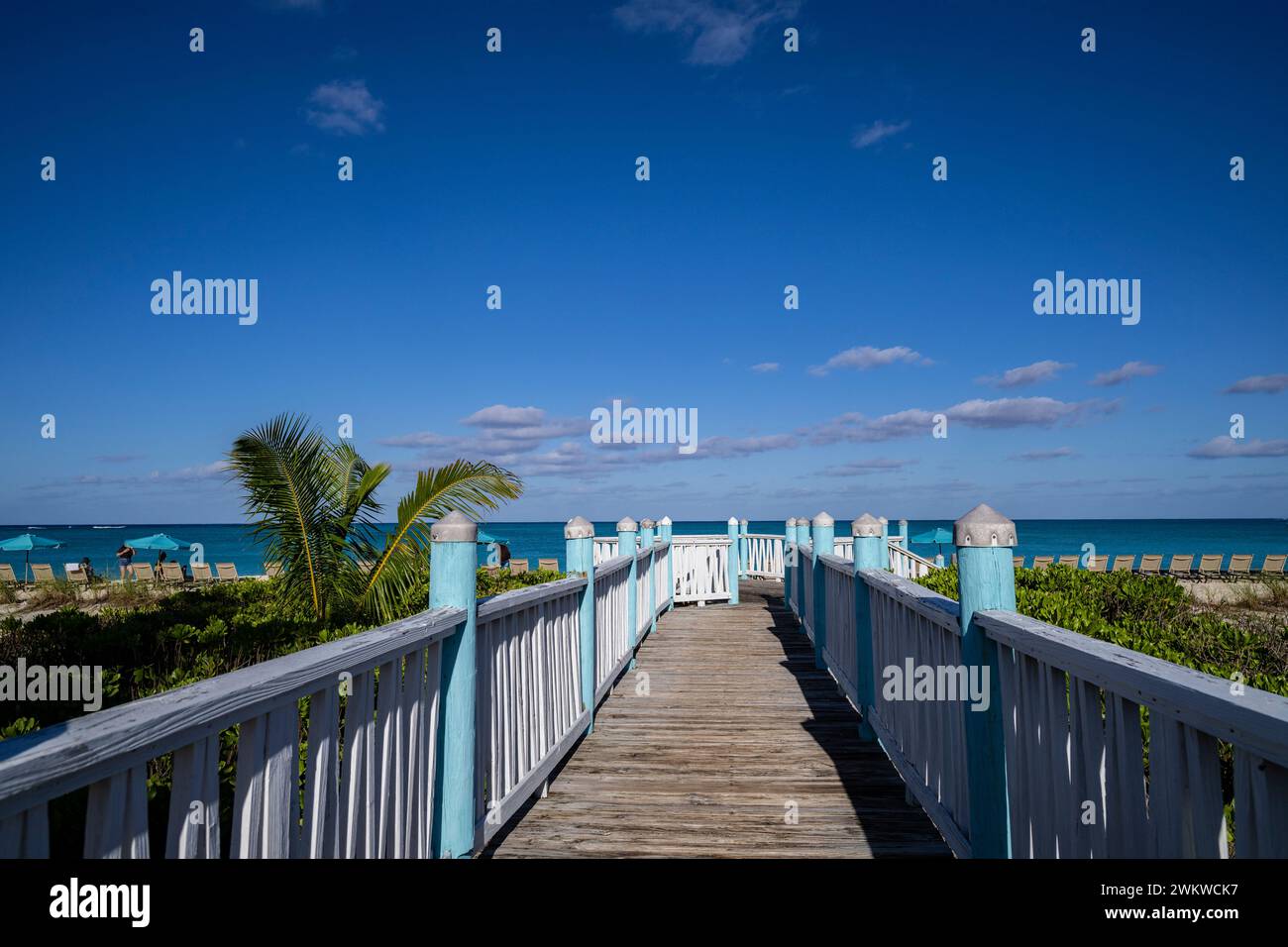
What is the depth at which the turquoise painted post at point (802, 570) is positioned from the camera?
8.69 metres

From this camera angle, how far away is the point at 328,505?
7.24m

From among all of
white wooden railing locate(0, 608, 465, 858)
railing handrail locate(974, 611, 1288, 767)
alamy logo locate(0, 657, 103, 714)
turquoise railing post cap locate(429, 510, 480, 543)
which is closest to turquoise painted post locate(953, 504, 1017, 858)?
railing handrail locate(974, 611, 1288, 767)

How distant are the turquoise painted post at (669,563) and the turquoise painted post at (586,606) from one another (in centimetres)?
590

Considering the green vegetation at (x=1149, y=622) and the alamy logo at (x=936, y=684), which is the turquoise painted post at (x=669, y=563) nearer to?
the green vegetation at (x=1149, y=622)

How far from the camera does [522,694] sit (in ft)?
12.1

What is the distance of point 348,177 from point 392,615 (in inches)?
198

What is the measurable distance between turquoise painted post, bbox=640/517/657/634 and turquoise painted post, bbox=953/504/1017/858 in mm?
6167

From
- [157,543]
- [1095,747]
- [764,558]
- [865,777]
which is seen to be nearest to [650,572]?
[865,777]

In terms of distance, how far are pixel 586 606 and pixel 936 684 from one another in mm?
2633

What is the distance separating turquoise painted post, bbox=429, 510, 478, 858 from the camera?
2.74 metres

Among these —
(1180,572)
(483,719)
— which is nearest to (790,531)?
(483,719)
